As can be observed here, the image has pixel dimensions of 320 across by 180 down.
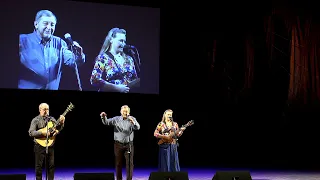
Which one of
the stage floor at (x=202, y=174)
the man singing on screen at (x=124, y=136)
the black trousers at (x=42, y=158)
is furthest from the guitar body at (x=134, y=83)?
the black trousers at (x=42, y=158)

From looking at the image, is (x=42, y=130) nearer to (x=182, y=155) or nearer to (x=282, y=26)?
(x=182, y=155)

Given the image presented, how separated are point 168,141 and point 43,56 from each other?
14.1 feet

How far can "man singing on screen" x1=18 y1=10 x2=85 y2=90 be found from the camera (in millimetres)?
10188

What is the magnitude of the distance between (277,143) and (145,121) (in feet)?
12.9

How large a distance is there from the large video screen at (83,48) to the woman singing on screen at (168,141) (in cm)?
346

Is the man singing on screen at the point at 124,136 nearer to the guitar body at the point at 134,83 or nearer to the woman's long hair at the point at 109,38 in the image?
the guitar body at the point at 134,83

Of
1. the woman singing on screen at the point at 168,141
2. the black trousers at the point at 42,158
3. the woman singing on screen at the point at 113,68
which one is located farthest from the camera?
the woman singing on screen at the point at 113,68

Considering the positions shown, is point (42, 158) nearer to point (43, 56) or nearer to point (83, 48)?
point (43, 56)

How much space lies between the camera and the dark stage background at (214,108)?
38.8 feet

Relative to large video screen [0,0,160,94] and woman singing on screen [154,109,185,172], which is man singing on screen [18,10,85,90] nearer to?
large video screen [0,0,160,94]

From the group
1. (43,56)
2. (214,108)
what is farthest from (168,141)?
(214,108)

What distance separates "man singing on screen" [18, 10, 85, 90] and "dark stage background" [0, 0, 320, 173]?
136 cm

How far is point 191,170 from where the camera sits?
1108 cm

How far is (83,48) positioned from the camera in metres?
10.6
